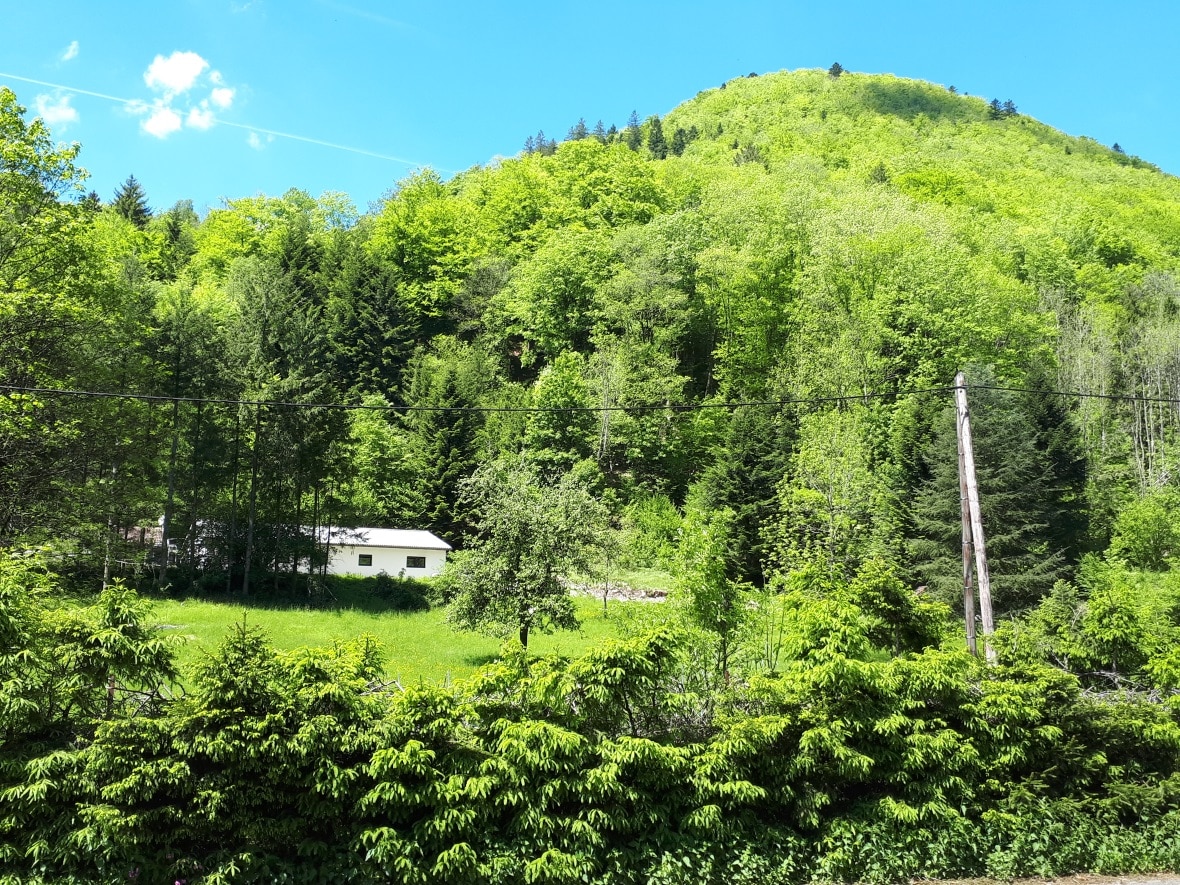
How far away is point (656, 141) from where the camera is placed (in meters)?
117

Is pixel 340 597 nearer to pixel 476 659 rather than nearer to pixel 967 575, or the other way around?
pixel 476 659

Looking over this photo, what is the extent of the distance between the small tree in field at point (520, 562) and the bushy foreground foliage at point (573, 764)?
12064 millimetres

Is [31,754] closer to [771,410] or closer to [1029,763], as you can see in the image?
[1029,763]

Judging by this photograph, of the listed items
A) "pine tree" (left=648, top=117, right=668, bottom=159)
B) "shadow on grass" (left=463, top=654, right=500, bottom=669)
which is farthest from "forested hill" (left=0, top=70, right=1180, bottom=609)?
"pine tree" (left=648, top=117, right=668, bottom=159)

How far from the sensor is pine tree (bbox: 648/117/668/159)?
114 m

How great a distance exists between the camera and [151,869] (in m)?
9.22

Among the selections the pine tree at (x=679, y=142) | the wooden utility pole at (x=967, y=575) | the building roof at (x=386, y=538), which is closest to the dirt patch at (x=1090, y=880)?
the wooden utility pole at (x=967, y=575)

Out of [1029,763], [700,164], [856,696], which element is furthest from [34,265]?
[700,164]

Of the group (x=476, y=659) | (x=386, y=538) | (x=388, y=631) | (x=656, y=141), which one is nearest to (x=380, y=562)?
(x=386, y=538)

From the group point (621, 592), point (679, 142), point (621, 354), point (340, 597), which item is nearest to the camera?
point (340, 597)

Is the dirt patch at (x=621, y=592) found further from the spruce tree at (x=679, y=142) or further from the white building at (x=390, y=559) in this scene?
the spruce tree at (x=679, y=142)

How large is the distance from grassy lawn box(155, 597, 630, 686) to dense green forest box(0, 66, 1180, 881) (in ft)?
10.8

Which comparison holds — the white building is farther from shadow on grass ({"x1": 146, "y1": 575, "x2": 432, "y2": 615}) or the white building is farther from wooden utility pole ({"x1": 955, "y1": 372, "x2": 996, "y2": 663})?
wooden utility pole ({"x1": 955, "y1": 372, "x2": 996, "y2": 663})

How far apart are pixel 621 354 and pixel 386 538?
754 inches
